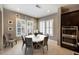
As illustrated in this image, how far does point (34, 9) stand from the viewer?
8.01 ft

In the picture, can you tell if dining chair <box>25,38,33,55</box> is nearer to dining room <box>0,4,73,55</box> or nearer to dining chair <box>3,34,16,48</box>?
dining room <box>0,4,73,55</box>

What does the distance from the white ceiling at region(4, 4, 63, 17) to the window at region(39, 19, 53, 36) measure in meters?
0.19

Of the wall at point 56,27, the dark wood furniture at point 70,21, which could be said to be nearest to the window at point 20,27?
the wall at point 56,27

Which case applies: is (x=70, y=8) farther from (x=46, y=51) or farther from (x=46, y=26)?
(x=46, y=51)

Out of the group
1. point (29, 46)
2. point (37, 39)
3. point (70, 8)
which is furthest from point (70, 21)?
point (29, 46)

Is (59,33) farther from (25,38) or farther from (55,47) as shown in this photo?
(25,38)

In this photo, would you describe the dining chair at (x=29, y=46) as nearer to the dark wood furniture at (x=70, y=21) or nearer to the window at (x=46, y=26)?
the window at (x=46, y=26)

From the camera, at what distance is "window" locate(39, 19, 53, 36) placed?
248 centimetres

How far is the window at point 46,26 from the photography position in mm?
2479

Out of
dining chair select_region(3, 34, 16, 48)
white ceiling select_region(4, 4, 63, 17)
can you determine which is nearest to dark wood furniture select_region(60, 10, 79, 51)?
white ceiling select_region(4, 4, 63, 17)

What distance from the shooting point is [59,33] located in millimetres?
2430

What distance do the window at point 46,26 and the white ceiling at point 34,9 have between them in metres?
0.19
